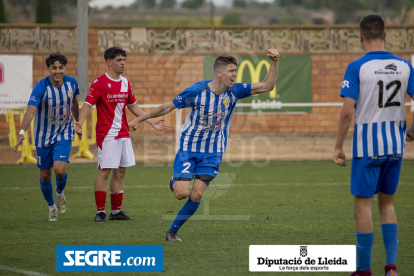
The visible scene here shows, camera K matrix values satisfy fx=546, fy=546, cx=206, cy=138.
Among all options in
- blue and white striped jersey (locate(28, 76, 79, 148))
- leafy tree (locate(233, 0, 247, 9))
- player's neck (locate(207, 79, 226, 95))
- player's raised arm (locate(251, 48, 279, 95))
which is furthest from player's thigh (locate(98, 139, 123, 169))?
leafy tree (locate(233, 0, 247, 9))

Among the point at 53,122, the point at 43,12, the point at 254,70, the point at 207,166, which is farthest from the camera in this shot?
the point at 43,12

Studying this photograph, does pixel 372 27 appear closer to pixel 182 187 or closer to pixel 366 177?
pixel 366 177

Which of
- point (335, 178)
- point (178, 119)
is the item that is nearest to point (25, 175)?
point (178, 119)

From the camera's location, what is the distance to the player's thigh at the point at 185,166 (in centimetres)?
552

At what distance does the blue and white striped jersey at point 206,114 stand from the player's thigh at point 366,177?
1.88m

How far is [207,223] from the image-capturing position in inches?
258

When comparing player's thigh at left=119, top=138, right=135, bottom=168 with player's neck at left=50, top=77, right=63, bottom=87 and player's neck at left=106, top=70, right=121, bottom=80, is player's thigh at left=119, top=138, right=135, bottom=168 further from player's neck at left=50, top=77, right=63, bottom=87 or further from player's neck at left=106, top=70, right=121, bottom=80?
player's neck at left=50, top=77, right=63, bottom=87

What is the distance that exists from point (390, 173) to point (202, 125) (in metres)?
2.11

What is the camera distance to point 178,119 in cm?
1420

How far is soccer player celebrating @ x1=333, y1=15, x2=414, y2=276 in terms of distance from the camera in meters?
4.01

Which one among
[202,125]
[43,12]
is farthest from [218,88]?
[43,12]

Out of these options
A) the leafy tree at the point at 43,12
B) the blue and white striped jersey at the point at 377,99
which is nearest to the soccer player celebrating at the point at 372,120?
the blue and white striped jersey at the point at 377,99

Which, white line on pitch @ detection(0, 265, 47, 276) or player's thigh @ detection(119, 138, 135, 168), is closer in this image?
white line on pitch @ detection(0, 265, 47, 276)

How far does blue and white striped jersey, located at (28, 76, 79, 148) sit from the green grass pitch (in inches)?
40.8
